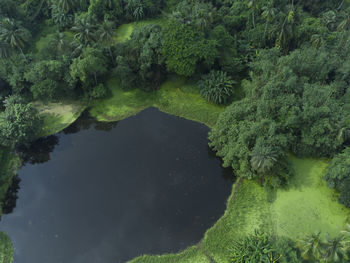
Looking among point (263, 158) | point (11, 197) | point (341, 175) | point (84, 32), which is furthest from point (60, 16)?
point (341, 175)

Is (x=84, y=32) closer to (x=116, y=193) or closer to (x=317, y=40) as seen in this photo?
(x=116, y=193)

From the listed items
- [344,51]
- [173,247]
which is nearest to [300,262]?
[173,247]

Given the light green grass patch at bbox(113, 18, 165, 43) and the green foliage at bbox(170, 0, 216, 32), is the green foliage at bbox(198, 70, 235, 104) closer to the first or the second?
the green foliage at bbox(170, 0, 216, 32)

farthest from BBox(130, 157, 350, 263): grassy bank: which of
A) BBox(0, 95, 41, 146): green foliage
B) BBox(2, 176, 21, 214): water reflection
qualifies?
BBox(0, 95, 41, 146): green foliage

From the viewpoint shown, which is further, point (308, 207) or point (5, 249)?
point (308, 207)

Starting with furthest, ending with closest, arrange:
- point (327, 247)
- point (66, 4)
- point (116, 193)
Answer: point (66, 4)
point (116, 193)
point (327, 247)

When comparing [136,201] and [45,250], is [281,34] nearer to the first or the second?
[136,201]
